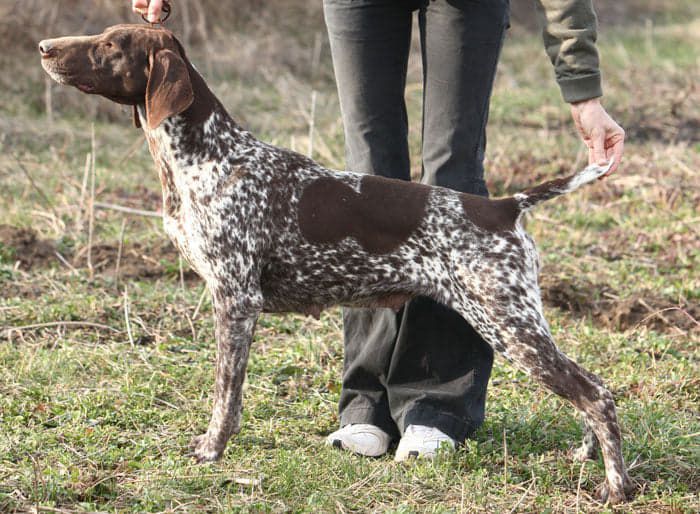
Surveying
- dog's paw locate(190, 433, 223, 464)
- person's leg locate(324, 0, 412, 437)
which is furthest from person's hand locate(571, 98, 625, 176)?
dog's paw locate(190, 433, 223, 464)

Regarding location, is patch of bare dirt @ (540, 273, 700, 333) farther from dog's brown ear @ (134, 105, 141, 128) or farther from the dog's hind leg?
dog's brown ear @ (134, 105, 141, 128)

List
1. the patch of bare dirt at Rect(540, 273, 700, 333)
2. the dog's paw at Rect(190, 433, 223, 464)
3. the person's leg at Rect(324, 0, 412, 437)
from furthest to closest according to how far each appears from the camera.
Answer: the patch of bare dirt at Rect(540, 273, 700, 333)
the person's leg at Rect(324, 0, 412, 437)
the dog's paw at Rect(190, 433, 223, 464)

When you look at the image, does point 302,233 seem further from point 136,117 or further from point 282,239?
point 136,117

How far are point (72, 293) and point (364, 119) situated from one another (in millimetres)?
2440

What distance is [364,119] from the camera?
159 inches

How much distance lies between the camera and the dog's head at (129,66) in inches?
142

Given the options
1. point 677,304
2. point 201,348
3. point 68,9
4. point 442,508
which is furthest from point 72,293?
point 68,9

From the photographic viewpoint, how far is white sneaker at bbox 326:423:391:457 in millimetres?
3996

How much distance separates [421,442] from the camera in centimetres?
392

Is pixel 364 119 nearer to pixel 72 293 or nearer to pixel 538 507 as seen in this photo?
pixel 538 507

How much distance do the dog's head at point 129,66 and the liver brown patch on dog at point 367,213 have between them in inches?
24.3

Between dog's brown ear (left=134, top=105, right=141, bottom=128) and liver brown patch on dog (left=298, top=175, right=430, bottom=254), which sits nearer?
liver brown patch on dog (left=298, top=175, right=430, bottom=254)

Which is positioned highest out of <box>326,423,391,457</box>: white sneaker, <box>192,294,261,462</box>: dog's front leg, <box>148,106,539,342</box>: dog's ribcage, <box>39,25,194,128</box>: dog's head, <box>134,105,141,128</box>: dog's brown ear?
<box>39,25,194,128</box>: dog's head

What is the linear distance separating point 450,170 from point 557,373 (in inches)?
35.9
